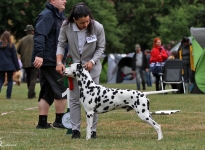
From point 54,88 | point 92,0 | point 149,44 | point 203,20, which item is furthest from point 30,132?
point 149,44

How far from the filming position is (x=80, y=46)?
29.5 feet

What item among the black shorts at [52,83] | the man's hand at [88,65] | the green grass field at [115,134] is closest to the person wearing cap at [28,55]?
the green grass field at [115,134]

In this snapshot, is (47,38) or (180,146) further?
(47,38)

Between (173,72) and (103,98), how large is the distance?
563 inches

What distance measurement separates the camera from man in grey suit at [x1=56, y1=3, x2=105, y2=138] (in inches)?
351

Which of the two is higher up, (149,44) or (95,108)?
(95,108)

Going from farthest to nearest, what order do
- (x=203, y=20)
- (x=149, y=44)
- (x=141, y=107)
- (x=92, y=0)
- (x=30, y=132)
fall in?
(x=149, y=44), (x=92, y=0), (x=203, y=20), (x=30, y=132), (x=141, y=107)

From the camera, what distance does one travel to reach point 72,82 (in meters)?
9.01

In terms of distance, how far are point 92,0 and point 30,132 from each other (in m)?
28.0

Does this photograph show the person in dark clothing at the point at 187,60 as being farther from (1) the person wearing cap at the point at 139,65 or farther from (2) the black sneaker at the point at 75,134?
(2) the black sneaker at the point at 75,134

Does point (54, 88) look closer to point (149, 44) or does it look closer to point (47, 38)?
point (47, 38)

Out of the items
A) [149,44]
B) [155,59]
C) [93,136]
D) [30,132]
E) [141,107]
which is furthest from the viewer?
[149,44]

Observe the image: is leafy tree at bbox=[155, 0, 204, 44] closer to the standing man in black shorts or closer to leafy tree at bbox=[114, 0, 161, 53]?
leafy tree at bbox=[114, 0, 161, 53]

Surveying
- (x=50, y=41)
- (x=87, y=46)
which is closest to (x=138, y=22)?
(x=50, y=41)
